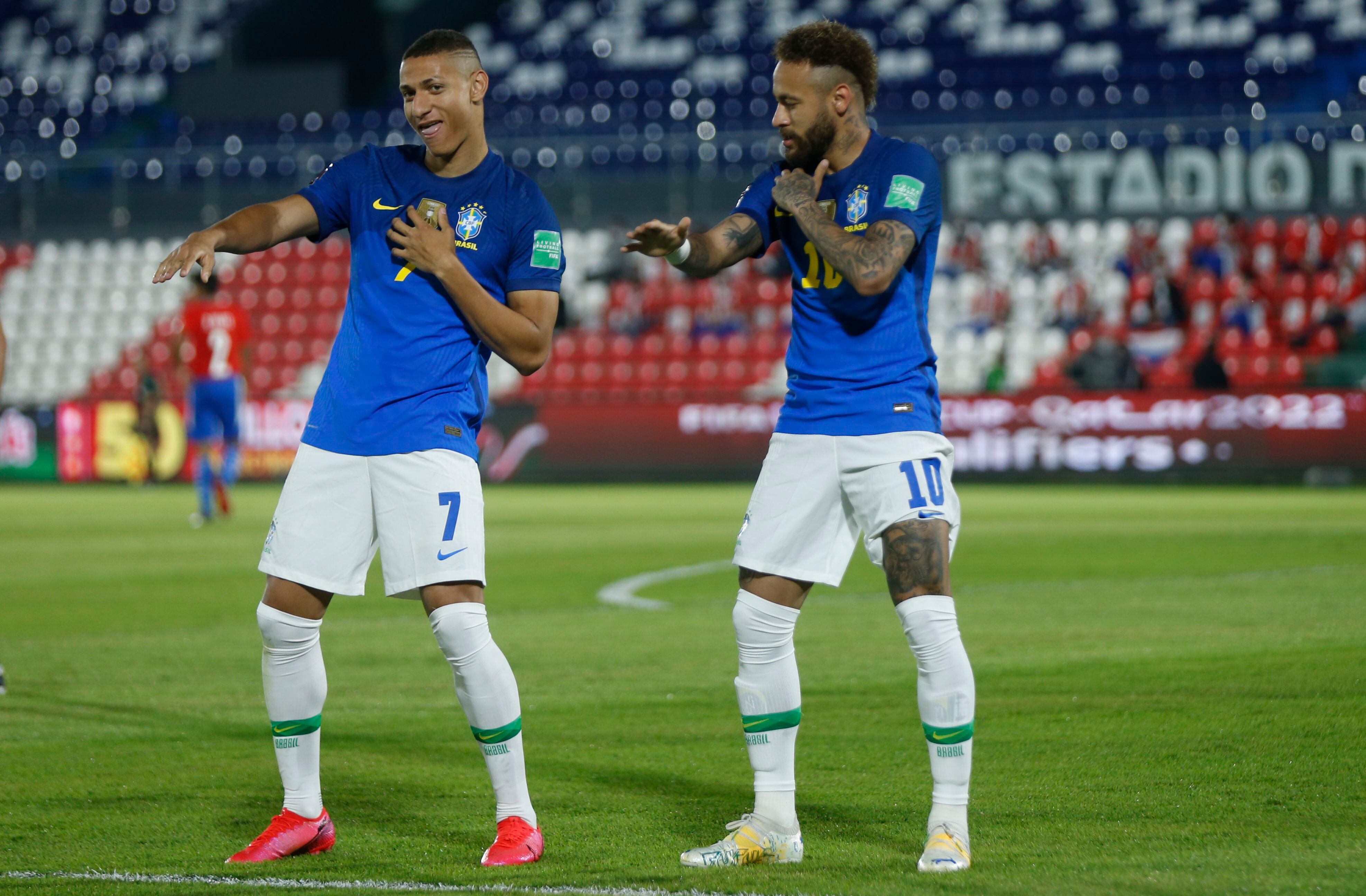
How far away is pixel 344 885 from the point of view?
11.9ft

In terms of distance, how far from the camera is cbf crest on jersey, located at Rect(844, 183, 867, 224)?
13.1 ft

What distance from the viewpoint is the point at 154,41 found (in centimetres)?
3250

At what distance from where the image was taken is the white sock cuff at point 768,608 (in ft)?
13.0

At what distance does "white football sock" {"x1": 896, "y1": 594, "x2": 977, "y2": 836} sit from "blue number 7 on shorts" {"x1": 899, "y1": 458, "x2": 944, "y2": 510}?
23 centimetres

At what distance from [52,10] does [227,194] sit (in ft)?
39.3

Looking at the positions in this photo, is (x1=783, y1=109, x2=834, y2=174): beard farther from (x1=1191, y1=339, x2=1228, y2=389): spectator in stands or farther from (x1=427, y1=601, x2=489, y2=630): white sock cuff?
(x1=1191, y1=339, x2=1228, y2=389): spectator in stands

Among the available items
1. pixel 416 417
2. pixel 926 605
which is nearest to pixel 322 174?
pixel 416 417

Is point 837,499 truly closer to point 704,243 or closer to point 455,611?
point 704,243

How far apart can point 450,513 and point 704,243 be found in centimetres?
94

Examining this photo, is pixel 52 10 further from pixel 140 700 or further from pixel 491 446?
pixel 140 700

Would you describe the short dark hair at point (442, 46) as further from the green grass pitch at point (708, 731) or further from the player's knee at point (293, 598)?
the green grass pitch at point (708, 731)

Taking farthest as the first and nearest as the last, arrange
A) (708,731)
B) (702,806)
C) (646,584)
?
1. (646,584)
2. (708,731)
3. (702,806)

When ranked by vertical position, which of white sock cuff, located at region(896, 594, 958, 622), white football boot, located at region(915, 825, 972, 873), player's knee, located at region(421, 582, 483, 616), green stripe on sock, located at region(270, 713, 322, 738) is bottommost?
white football boot, located at region(915, 825, 972, 873)

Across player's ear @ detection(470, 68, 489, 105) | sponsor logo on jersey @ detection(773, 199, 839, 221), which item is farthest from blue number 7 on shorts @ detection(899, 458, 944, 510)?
player's ear @ detection(470, 68, 489, 105)
